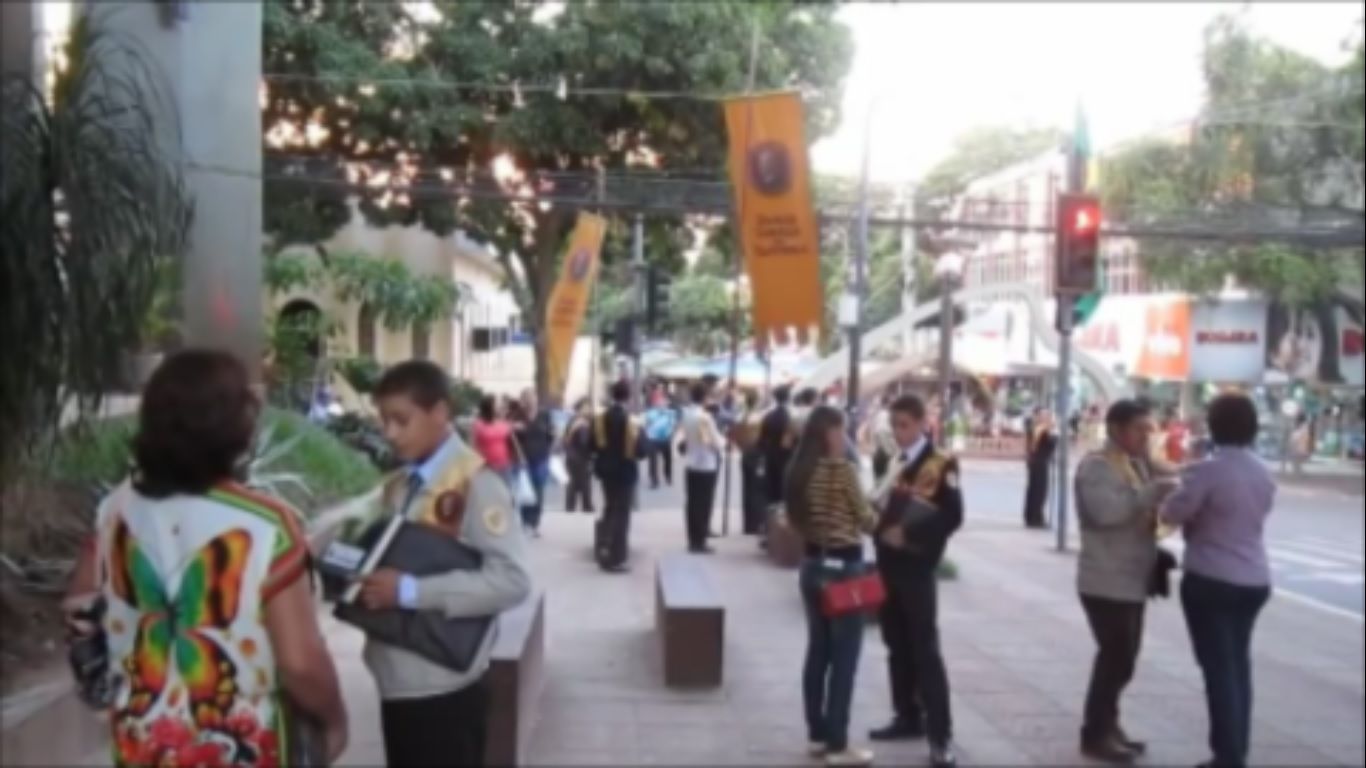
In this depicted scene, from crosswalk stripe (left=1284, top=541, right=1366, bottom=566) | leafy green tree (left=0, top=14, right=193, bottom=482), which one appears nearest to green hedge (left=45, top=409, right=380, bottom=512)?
leafy green tree (left=0, top=14, right=193, bottom=482)

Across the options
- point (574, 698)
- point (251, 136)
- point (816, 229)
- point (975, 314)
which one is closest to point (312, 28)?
point (251, 136)

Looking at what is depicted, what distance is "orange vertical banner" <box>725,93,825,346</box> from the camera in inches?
575

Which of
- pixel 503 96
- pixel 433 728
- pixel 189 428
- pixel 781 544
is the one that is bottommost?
pixel 781 544

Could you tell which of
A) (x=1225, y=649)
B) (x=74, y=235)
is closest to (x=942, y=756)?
(x=1225, y=649)

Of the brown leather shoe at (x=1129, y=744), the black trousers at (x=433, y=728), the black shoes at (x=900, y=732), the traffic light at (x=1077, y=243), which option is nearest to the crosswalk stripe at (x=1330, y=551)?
the traffic light at (x=1077, y=243)

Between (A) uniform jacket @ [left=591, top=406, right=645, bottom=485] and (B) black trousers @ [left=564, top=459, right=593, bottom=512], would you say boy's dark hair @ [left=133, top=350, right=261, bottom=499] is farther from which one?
(B) black trousers @ [left=564, top=459, right=593, bottom=512]

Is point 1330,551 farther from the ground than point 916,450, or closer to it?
closer to it

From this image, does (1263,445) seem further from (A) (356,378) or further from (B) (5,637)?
(B) (5,637)

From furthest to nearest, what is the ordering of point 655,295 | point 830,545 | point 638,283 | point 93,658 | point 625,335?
point 625,335
point 638,283
point 655,295
point 830,545
point 93,658

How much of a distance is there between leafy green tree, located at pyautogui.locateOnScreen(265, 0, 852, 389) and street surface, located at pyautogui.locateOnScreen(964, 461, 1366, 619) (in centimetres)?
490

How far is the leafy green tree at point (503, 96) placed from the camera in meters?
13.1

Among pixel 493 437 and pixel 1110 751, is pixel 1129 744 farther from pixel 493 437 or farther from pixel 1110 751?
pixel 493 437

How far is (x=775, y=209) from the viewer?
1527 centimetres

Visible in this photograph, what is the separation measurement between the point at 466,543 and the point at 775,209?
1105cm
